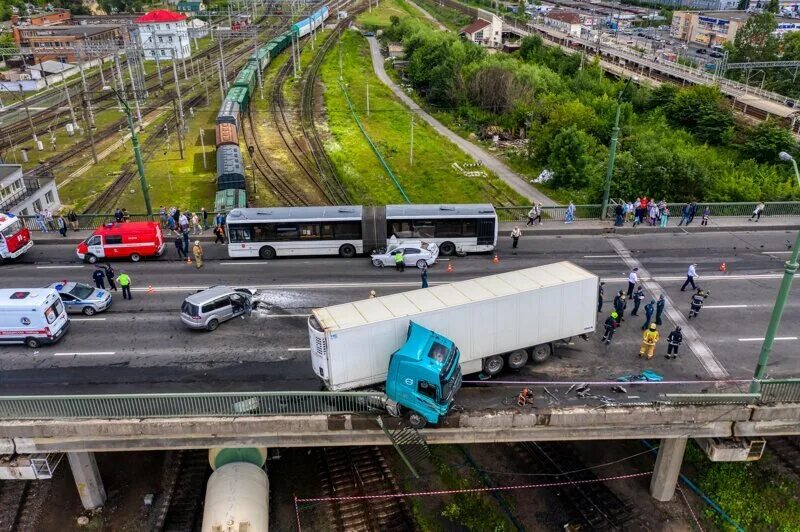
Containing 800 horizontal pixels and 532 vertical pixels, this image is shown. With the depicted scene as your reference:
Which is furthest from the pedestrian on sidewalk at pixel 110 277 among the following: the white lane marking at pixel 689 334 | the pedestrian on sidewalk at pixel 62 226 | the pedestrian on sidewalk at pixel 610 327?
the white lane marking at pixel 689 334

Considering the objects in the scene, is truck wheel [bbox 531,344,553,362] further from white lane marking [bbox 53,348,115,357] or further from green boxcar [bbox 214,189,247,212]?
green boxcar [bbox 214,189,247,212]

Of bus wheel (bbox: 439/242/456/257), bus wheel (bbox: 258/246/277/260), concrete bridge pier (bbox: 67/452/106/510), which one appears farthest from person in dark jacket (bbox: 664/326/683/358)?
concrete bridge pier (bbox: 67/452/106/510)

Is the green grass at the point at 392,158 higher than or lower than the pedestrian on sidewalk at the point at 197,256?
lower

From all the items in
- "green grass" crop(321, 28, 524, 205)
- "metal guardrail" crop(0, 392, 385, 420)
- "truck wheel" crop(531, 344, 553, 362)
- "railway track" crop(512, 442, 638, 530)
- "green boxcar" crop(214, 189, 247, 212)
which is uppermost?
"metal guardrail" crop(0, 392, 385, 420)

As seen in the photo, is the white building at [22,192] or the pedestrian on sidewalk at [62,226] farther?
the white building at [22,192]

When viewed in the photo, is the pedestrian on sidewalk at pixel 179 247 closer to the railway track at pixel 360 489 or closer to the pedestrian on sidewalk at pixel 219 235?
the pedestrian on sidewalk at pixel 219 235
